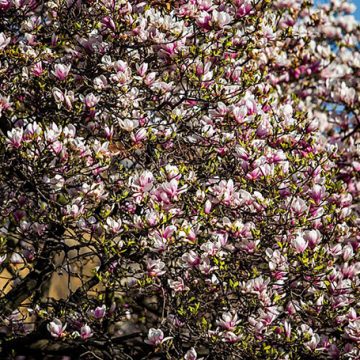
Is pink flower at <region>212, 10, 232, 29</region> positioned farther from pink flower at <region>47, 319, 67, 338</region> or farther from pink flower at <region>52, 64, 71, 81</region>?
pink flower at <region>47, 319, 67, 338</region>

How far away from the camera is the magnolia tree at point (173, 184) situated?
14.5 ft

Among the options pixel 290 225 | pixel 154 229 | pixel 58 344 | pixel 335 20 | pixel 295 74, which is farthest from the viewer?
pixel 335 20

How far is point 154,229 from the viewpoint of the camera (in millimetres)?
4184

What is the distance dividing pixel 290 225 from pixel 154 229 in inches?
47.3

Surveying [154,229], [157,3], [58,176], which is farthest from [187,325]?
[157,3]

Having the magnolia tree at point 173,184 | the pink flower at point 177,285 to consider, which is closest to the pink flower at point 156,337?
the magnolia tree at point 173,184

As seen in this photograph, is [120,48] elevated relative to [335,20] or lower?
lower

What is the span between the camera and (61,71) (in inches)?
183

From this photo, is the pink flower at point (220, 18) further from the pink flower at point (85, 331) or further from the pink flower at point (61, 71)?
the pink flower at point (85, 331)

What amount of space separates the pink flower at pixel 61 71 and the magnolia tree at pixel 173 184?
10 millimetres

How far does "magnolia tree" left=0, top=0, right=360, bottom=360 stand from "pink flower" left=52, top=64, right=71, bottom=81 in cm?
1

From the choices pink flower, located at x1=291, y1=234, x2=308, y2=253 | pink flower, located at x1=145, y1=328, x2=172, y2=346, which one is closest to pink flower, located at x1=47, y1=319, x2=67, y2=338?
pink flower, located at x1=145, y1=328, x2=172, y2=346

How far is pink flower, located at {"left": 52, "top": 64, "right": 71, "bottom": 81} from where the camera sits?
4.63 metres

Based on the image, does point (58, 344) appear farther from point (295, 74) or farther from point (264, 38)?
point (295, 74)
